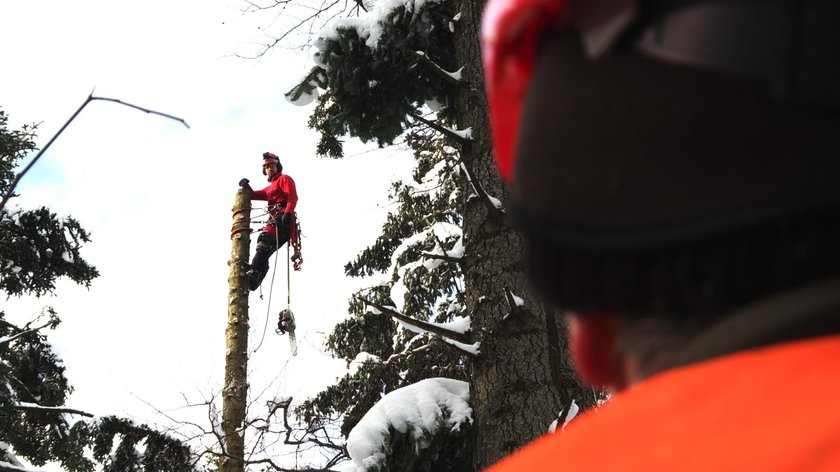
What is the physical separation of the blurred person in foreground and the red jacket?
10.6 m

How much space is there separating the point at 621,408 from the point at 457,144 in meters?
4.36

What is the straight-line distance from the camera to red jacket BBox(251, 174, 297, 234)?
11.2m

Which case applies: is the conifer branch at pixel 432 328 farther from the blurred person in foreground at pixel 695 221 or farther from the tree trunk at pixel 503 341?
Answer: the blurred person in foreground at pixel 695 221

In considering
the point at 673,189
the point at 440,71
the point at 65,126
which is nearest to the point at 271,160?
the point at 440,71

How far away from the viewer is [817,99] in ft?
2.11

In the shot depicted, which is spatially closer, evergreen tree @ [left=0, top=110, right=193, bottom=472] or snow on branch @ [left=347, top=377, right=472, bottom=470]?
snow on branch @ [left=347, top=377, right=472, bottom=470]

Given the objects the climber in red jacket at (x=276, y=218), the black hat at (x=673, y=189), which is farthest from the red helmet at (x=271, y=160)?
the black hat at (x=673, y=189)

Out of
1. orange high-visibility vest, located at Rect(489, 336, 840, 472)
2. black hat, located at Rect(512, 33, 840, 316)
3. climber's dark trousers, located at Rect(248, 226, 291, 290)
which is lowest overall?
orange high-visibility vest, located at Rect(489, 336, 840, 472)

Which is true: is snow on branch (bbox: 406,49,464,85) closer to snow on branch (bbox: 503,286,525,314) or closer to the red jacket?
snow on branch (bbox: 503,286,525,314)

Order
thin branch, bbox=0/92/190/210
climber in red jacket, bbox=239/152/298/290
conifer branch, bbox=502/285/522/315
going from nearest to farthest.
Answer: thin branch, bbox=0/92/190/210, conifer branch, bbox=502/285/522/315, climber in red jacket, bbox=239/152/298/290

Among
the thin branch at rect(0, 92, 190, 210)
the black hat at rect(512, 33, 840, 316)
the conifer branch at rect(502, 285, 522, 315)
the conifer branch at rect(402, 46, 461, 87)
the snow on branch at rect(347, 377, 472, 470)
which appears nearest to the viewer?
the black hat at rect(512, 33, 840, 316)

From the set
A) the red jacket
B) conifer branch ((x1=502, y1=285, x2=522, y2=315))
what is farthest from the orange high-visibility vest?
the red jacket

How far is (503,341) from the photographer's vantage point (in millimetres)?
4086

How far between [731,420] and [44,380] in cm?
1018
